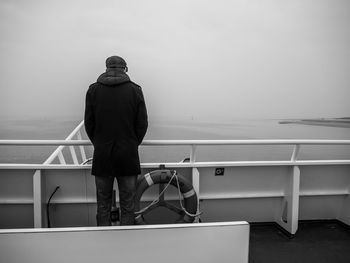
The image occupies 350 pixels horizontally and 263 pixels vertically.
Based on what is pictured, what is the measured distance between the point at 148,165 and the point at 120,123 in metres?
0.49

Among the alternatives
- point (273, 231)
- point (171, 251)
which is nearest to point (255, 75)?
point (273, 231)

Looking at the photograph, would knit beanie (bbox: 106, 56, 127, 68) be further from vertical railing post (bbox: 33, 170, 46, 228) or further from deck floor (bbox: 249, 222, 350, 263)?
deck floor (bbox: 249, 222, 350, 263)

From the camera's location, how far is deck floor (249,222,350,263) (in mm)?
1724

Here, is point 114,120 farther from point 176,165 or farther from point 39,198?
point 39,198

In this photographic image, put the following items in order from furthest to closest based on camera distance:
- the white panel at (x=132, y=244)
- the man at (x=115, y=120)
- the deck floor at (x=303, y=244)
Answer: the deck floor at (x=303, y=244) < the man at (x=115, y=120) < the white panel at (x=132, y=244)

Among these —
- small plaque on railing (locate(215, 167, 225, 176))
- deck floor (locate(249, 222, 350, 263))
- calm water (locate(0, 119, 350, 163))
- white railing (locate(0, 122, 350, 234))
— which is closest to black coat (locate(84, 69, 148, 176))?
white railing (locate(0, 122, 350, 234))

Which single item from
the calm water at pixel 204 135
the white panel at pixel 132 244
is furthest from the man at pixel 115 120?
the calm water at pixel 204 135

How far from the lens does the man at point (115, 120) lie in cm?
148

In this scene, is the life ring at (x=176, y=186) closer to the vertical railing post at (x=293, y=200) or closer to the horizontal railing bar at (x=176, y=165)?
the horizontal railing bar at (x=176, y=165)

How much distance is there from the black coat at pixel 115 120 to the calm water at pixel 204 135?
1.12 metres

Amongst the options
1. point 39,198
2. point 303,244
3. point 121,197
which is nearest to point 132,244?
point 121,197

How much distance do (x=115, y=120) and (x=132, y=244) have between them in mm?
623

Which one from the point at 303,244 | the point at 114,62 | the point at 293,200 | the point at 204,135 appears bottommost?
the point at 303,244

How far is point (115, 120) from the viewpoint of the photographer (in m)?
1.49
